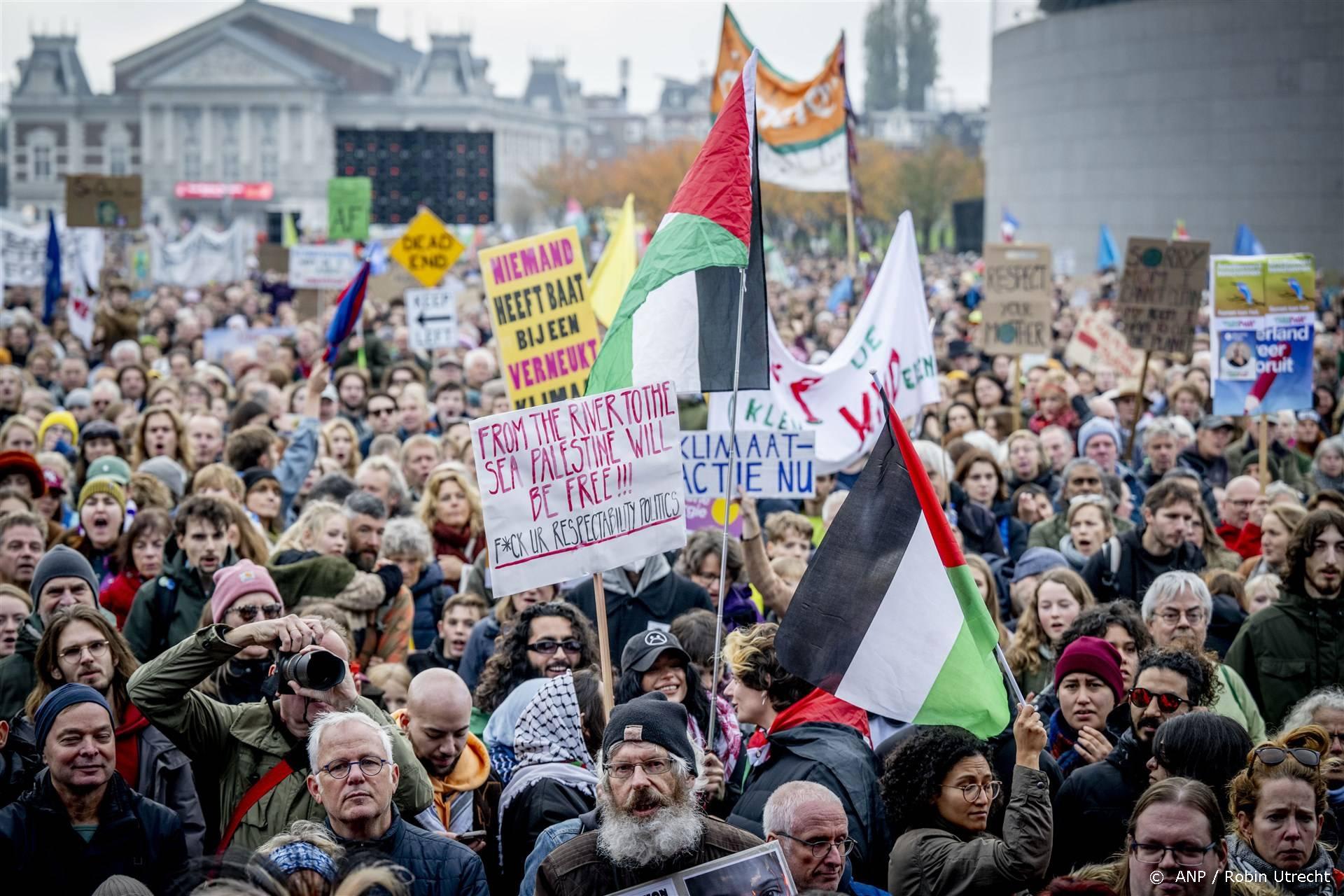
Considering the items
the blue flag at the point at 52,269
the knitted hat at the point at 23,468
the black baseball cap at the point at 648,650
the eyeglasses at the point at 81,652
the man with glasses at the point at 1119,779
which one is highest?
the blue flag at the point at 52,269

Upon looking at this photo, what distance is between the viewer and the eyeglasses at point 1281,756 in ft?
13.5

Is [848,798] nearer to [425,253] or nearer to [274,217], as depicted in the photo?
[425,253]

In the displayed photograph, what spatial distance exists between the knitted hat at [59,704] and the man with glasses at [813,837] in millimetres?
1803

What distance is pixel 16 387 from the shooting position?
467 inches

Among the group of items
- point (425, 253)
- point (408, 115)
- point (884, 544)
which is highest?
point (408, 115)

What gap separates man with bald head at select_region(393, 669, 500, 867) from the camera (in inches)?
178

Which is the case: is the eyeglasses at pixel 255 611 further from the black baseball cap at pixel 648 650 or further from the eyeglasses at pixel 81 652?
the black baseball cap at pixel 648 650

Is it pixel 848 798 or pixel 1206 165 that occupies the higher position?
pixel 1206 165

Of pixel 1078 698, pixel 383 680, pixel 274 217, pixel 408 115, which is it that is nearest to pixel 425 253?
pixel 383 680

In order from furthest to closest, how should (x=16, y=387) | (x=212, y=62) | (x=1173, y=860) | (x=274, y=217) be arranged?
(x=212, y=62) < (x=274, y=217) < (x=16, y=387) < (x=1173, y=860)

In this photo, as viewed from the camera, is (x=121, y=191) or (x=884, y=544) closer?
(x=884, y=544)

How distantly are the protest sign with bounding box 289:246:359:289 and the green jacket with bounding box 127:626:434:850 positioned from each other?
1432 cm

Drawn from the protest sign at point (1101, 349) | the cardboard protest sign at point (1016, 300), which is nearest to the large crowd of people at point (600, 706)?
the cardboard protest sign at point (1016, 300)

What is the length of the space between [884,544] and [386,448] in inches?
231
